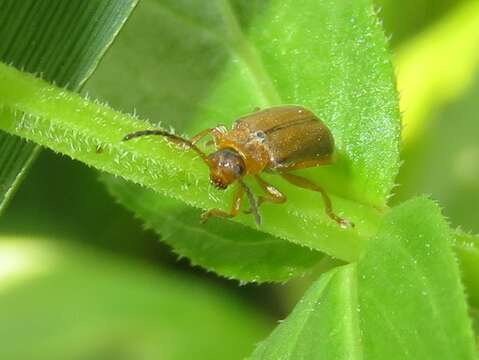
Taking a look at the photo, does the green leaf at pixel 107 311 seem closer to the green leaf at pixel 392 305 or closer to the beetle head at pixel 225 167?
the beetle head at pixel 225 167

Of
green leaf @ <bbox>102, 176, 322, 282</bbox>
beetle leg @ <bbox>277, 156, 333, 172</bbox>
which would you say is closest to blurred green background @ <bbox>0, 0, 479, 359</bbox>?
beetle leg @ <bbox>277, 156, 333, 172</bbox>

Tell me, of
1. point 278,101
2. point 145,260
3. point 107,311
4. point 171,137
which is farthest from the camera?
point 145,260

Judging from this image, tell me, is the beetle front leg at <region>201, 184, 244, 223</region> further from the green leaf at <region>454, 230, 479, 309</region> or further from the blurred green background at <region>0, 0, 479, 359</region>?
the blurred green background at <region>0, 0, 479, 359</region>

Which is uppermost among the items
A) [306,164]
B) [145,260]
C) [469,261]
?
[145,260]

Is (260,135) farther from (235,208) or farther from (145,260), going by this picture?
(145,260)

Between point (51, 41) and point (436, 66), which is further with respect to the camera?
point (436, 66)

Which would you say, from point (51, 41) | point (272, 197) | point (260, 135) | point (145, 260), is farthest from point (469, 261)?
point (145, 260)
